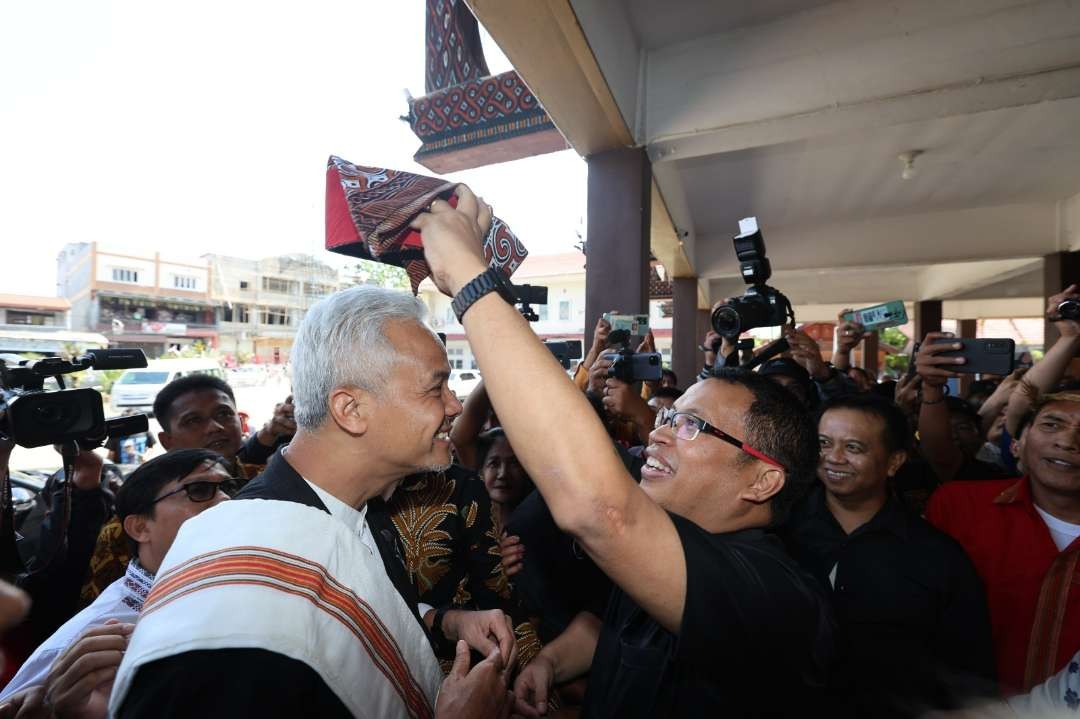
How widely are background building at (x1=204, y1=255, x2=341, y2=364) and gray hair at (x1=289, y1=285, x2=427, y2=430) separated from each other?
2682 centimetres

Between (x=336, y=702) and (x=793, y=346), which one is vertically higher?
(x=793, y=346)

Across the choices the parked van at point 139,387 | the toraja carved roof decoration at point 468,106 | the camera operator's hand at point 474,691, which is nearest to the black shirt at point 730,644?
the camera operator's hand at point 474,691

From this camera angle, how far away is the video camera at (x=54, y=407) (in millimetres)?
1790

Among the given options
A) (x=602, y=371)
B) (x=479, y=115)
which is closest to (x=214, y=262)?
(x=479, y=115)

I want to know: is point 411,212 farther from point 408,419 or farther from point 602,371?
point 602,371

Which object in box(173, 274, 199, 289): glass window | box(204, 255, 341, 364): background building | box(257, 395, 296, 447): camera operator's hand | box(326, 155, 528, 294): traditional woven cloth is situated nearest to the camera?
box(326, 155, 528, 294): traditional woven cloth

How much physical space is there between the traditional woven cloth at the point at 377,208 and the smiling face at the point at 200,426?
85.8 inches

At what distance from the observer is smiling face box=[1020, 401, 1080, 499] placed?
2.01 metres

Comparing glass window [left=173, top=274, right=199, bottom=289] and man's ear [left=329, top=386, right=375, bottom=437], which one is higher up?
glass window [left=173, top=274, right=199, bottom=289]

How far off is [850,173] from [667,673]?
5615mm

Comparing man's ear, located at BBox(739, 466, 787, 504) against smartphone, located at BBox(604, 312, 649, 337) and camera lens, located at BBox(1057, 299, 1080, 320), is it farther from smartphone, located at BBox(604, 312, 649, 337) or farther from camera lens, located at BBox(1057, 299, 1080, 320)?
camera lens, located at BBox(1057, 299, 1080, 320)

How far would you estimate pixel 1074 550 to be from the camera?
6.13ft

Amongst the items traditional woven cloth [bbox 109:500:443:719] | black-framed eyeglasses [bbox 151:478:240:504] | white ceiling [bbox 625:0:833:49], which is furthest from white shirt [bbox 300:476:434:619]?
white ceiling [bbox 625:0:833:49]

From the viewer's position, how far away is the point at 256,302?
2934cm
